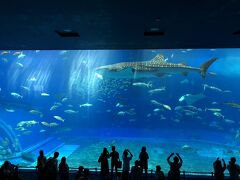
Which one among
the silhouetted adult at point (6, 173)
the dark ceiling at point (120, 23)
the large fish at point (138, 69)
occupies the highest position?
the large fish at point (138, 69)

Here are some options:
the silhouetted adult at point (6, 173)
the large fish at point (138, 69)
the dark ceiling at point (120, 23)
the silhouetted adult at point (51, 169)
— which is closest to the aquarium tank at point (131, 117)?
the large fish at point (138, 69)

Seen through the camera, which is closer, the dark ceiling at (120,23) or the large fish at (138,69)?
the dark ceiling at (120,23)

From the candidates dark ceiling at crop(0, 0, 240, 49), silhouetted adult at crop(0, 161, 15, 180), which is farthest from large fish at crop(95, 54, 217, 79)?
silhouetted adult at crop(0, 161, 15, 180)

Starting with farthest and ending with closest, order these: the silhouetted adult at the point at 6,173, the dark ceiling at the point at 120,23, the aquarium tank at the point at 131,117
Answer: the aquarium tank at the point at 131,117 → the dark ceiling at the point at 120,23 → the silhouetted adult at the point at 6,173

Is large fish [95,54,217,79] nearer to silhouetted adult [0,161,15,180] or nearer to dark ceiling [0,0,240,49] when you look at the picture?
dark ceiling [0,0,240,49]

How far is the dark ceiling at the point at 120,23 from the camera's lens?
A: 14.4 feet

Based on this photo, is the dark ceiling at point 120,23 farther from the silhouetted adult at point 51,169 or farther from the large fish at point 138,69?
the large fish at point 138,69

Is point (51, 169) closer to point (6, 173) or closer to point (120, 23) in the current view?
point (6, 173)

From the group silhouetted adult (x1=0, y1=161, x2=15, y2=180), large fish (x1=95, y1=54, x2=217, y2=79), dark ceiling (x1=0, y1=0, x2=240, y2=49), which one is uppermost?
large fish (x1=95, y1=54, x2=217, y2=79)

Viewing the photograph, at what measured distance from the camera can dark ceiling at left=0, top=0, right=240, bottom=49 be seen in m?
4.39

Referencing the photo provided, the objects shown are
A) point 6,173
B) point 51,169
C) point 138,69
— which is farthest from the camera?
point 138,69

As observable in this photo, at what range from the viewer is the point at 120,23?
5.32 metres

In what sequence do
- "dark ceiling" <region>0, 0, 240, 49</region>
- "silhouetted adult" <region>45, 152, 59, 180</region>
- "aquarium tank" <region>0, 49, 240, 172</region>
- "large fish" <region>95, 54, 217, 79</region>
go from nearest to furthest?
"dark ceiling" <region>0, 0, 240, 49</region> < "silhouetted adult" <region>45, 152, 59, 180</region> < "large fish" <region>95, 54, 217, 79</region> < "aquarium tank" <region>0, 49, 240, 172</region>

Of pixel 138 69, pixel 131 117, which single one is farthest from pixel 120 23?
pixel 131 117
